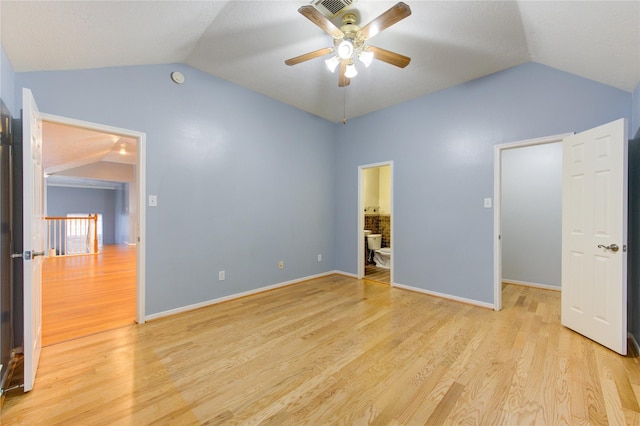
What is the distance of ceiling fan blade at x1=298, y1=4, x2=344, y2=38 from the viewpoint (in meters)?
1.82

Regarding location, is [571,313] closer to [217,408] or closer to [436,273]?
[436,273]

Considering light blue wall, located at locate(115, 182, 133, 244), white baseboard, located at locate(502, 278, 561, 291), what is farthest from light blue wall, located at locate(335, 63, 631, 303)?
light blue wall, located at locate(115, 182, 133, 244)

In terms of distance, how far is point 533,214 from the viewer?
4.33m

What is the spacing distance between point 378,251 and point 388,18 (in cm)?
438

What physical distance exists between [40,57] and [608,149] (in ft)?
15.9

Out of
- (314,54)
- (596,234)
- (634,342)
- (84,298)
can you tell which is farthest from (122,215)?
(634,342)

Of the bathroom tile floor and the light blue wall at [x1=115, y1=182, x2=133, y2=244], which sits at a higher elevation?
the light blue wall at [x1=115, y1=182, x2=133, y2=244]

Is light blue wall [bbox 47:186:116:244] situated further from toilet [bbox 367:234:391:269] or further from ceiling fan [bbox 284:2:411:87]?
ceiling fan [bbox 284:2:411:87]

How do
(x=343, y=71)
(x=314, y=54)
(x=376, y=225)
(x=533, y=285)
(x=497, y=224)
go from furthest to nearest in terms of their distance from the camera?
(x=376, y=225), (x=533, y=285), (x=497, y=224), (x=343, y=71), (x=314, y=54)

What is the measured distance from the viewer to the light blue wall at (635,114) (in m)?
2.35

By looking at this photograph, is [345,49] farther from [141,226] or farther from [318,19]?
[141,226]

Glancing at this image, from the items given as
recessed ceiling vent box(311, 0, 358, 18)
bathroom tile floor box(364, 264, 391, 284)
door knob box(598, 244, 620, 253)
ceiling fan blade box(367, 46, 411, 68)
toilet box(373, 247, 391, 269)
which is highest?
recessed ceiling vent box(311, 0, 358, 18)

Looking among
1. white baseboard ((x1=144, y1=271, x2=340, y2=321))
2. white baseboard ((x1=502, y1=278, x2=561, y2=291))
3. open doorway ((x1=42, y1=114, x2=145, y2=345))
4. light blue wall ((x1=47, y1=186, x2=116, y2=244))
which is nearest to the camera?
open doorway ((x1=42, y1=114, x2=145, y2=345))

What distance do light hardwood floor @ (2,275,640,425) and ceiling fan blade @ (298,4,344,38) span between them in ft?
8.38
